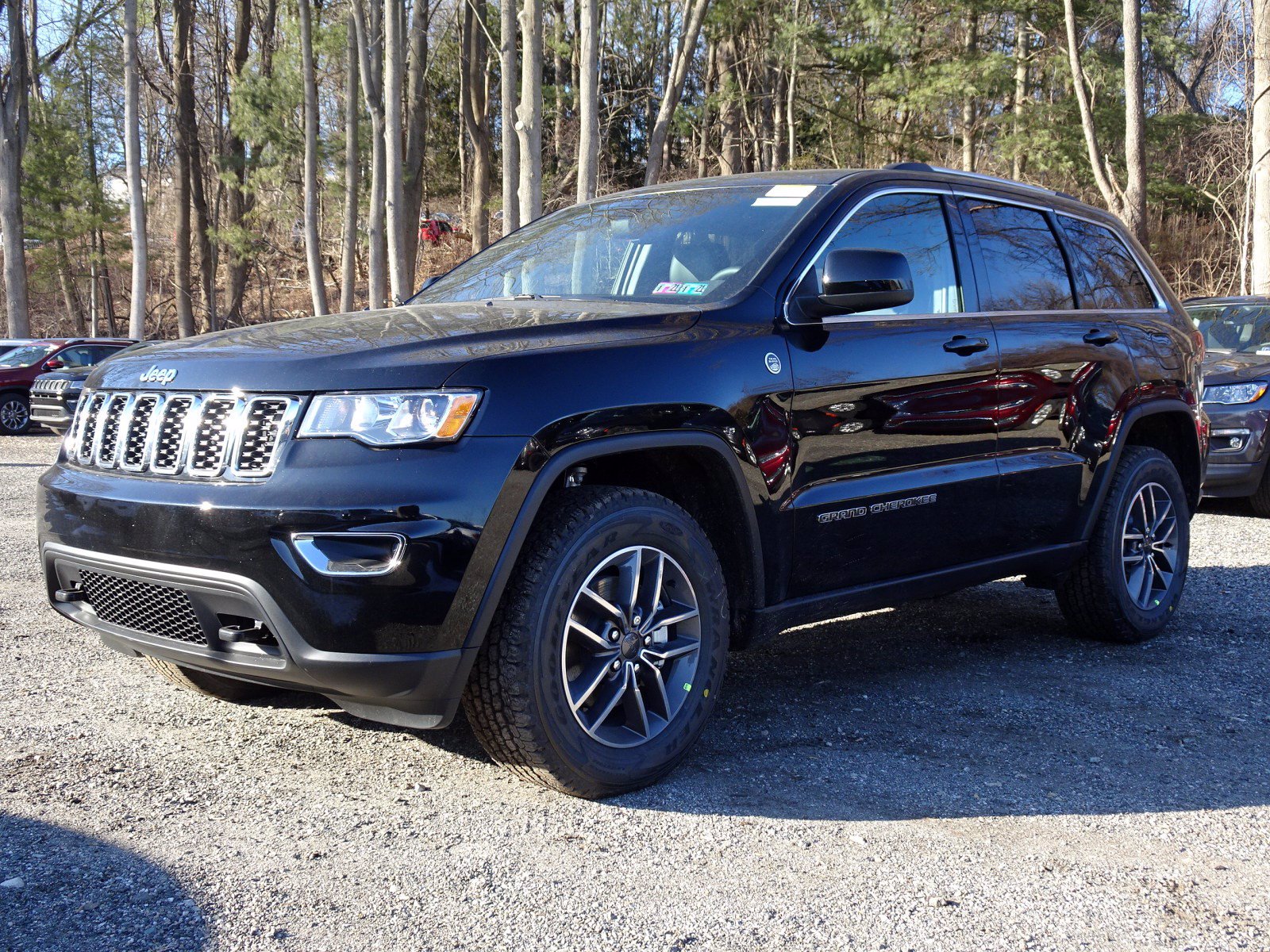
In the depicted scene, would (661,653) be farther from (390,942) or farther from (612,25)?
(612,25)

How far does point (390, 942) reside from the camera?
2.62 m

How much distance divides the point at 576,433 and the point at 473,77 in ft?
99.5

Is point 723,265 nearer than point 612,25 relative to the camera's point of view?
Yes

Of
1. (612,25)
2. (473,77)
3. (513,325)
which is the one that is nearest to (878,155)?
(612,25)

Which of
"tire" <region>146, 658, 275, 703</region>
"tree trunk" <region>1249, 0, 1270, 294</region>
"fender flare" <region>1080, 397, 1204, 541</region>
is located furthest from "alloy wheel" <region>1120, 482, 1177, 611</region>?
"tree trunk" <region>1249, 0, 1270, 294</region>

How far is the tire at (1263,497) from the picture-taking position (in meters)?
9.73

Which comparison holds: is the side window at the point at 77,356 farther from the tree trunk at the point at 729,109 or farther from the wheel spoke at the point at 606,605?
the wheel spoke at the point at 606,605

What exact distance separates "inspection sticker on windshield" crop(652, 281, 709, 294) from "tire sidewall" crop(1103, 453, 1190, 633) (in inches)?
94.9

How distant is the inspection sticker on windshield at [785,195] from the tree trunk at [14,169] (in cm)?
2751

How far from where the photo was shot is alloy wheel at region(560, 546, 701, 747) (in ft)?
11.3

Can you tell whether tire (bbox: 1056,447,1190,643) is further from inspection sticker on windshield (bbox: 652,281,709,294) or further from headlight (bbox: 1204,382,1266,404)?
headlight (bbox: 1204,382,1266,404)

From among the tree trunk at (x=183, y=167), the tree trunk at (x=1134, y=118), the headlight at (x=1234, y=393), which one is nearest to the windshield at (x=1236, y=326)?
the headlight at (x=1234, y=393)

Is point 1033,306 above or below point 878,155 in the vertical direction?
below

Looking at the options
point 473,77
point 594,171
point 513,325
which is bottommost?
point 513,325
